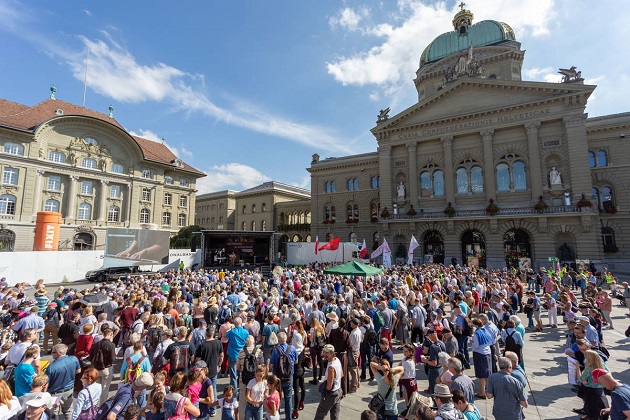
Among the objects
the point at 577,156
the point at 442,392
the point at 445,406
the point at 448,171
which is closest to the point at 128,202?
the point at 448,171

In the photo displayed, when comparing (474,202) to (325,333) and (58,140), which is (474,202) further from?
(58,140)

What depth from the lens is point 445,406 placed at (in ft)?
14.0

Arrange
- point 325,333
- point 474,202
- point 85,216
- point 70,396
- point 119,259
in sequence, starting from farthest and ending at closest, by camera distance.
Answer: point 85,216 → point 474,202 → point 119,259 → point 325,333 → point 70,396

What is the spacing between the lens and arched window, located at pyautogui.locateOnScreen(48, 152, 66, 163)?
128 ft

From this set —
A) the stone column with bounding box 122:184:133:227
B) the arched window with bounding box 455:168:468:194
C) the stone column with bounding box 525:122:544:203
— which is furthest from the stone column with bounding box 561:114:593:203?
the stone column with bounding box 122:184:133:227

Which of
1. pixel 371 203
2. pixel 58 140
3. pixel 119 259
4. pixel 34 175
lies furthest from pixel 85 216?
pixel 371 203

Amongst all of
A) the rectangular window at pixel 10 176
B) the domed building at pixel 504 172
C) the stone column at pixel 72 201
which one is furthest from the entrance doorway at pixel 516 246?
the rectangular window at pixel 10 176

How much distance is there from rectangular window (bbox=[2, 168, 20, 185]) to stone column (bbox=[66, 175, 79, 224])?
203 inches

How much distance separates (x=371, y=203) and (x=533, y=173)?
63.4 ft

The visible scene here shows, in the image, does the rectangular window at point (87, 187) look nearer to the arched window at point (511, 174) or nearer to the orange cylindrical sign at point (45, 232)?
the orange cylindrical sign at point (45, 232)

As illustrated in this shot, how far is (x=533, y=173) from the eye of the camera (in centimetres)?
3256

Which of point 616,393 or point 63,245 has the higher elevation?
point 63,245

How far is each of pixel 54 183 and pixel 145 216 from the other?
37.6 ft

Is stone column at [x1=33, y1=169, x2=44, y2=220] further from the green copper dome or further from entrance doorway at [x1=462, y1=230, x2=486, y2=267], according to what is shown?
the green copper dome
